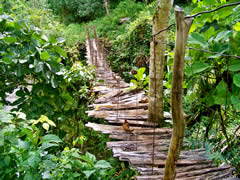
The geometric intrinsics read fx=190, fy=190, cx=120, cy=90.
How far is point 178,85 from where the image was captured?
30.0 inches

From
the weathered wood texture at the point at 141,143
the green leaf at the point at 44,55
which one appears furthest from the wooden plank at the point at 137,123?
the green leaf at the point at 44,55

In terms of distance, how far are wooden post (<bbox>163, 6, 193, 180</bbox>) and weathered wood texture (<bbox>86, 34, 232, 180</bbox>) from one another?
19 cm

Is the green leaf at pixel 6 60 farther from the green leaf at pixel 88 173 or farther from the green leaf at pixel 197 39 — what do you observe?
the green leaf at pixel 197 39

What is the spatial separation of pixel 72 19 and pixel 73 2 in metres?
1.15

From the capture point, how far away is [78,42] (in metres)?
7.97

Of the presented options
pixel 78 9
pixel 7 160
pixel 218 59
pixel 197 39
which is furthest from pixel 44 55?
pixel 78 9

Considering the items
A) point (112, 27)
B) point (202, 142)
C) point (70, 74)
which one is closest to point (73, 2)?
point (112, 27)

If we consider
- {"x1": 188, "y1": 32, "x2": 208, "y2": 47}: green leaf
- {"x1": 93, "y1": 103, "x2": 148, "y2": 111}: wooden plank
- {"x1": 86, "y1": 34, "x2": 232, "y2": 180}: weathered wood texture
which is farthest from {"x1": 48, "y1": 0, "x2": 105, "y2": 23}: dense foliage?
{"x1": 188, "y1": 32, "x2": 208, "y2": 47}: green leaf

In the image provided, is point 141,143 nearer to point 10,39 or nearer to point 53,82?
point 53,82

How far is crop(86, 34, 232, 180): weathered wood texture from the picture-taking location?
126 cm

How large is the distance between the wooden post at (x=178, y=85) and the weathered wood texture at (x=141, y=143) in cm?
19

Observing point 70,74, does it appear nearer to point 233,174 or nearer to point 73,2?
point 233,174

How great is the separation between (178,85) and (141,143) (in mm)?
911

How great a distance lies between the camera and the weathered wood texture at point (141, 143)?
126cm
